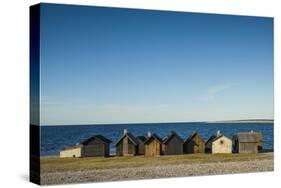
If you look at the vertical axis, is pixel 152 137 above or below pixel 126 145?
above

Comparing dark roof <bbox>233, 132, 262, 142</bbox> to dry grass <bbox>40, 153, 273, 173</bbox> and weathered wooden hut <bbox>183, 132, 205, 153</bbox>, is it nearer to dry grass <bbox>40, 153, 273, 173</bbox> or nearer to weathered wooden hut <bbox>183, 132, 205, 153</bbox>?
dry grass <bbox>40, 153, 273, 173</bbox>

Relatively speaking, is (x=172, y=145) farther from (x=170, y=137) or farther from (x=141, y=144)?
(x=141, y=144)

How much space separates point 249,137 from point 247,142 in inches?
3.8

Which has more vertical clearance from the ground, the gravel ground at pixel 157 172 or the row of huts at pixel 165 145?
the row of huts at pixel 165 145

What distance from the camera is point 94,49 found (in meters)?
12.0

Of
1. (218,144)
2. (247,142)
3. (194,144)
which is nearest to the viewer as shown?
(194,144)

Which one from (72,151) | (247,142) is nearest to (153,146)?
(72,151)

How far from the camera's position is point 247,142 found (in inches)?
529

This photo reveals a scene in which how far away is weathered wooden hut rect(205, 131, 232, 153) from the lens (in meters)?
13.1

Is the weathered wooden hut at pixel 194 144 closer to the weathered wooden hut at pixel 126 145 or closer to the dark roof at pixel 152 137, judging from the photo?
the dark roof at pixel 152 137

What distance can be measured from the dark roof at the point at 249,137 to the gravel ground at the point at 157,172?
39cm

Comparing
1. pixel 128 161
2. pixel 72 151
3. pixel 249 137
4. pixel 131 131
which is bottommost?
pixel 128 161

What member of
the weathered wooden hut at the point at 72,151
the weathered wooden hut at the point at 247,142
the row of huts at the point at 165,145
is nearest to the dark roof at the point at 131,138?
the row of huts at the point at 165,145

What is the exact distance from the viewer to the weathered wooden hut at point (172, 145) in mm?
12664
